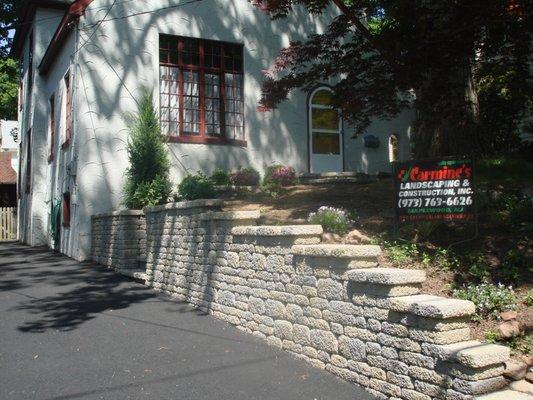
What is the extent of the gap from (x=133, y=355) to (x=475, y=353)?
347 centimetres

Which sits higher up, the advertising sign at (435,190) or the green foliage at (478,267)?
the advertising sign at (435,190)

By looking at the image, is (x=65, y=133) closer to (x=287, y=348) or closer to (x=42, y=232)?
(x=42, y=232)

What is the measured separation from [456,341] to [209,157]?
9.85m

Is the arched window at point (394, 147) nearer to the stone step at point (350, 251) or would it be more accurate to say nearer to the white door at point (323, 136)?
the white door at point (323, 136)

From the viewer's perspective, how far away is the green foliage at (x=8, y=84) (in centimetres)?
2509

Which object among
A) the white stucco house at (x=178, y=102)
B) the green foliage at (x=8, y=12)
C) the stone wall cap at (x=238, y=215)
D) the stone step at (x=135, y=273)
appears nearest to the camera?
the stone wall cap at (x=238, y=215)

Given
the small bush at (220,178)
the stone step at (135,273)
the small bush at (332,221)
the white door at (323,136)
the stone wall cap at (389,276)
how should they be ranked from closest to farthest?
the stone wall cap at (389,276) < the small bush at (332,221) < the stone step at (135,273) < the small bush at (220,178) < the white door at (323,136)

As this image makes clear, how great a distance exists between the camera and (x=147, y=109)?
40.3ft

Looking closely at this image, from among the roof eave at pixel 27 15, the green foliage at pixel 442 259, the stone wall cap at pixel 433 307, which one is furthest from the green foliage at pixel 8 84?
the stone wall cap at pixel 433 307

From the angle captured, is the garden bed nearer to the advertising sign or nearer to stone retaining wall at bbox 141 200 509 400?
the advertising sign

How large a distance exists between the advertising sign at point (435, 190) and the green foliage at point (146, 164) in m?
6.67

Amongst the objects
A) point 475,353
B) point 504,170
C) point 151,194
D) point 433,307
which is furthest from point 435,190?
point 151,194

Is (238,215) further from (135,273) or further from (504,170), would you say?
(504,170)

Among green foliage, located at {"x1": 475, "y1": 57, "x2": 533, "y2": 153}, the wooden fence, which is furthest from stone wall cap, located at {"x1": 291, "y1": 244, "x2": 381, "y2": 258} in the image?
the wooden fence
